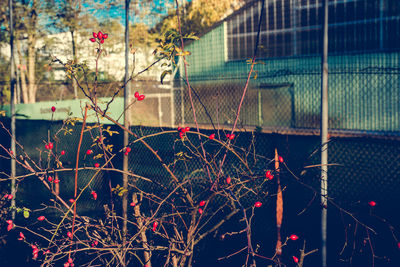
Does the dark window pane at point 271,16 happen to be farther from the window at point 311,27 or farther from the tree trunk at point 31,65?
the tree trunk at point 31,65

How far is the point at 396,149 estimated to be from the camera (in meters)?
2.88

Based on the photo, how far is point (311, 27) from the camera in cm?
1128

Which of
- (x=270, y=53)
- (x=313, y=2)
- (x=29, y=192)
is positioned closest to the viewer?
(x=29, y=192)

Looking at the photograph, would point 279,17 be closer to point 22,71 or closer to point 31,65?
point 31,65

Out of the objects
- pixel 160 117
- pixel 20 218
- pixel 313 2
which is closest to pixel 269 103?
pixel 313 2

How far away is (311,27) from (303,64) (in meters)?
2.09

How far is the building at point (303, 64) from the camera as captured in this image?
8.15 m

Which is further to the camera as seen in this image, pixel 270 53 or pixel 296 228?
pixel 270 53

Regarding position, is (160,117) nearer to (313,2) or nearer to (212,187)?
(313,2)

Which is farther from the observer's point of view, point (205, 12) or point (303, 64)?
point (205, 12)

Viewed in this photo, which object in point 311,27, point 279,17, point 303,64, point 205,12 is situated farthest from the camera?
point 205,12

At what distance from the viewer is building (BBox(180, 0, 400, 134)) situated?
815 cm

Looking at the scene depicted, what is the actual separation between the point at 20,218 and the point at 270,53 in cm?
862

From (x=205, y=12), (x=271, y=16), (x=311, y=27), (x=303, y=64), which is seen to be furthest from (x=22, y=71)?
(x=205, y=12)
